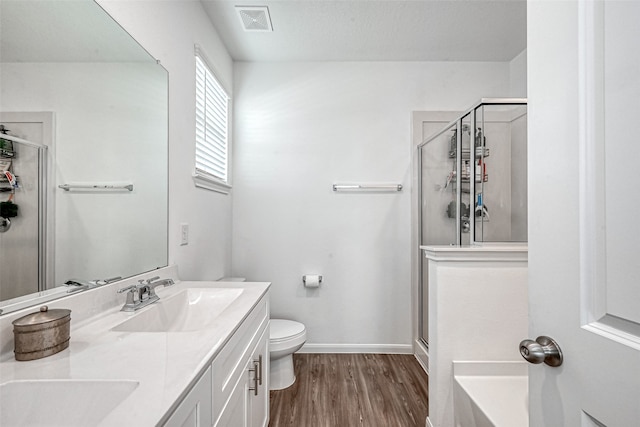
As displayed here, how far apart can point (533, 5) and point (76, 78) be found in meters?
1.28

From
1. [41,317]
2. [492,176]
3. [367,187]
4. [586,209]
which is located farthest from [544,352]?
[367,187]

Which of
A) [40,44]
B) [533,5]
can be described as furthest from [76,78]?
[533,5]

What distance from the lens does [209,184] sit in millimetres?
2113

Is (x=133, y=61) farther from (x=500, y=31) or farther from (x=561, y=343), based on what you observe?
(x=500, y=31)

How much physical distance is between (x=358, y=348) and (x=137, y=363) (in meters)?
2.24

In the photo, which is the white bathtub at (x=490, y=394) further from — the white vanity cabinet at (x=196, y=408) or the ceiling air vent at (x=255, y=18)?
the ceiling air vent at (x=255, y=18)

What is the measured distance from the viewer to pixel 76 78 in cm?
97

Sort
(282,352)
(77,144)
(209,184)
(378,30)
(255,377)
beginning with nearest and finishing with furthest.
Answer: (77,144) < (255,377) < (282,352) < (209,184) < (378,30)

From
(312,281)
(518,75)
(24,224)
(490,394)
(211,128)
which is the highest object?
(518,75)

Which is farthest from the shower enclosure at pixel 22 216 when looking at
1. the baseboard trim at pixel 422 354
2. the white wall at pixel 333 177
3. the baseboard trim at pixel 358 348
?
the baseboard trim at pixel 422 354

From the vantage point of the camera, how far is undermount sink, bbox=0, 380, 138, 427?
1.89ft

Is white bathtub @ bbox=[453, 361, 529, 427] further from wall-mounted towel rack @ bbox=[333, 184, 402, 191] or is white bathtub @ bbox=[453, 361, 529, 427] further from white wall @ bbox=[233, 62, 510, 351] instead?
wall-mounted towel rack @ bbox=[333, 184, 402, 191]

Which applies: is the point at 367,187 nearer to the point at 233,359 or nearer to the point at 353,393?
the point at 353,393

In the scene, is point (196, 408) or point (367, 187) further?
point (367, 187)
